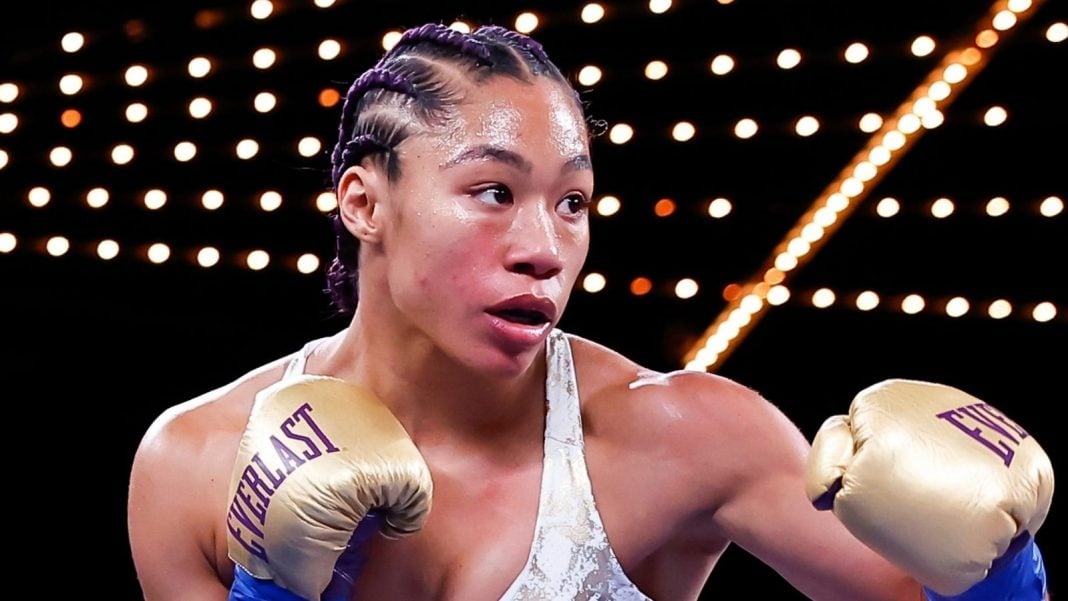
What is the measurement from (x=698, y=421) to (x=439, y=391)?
294 millimetres

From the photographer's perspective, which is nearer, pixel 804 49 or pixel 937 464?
pixel 937 464

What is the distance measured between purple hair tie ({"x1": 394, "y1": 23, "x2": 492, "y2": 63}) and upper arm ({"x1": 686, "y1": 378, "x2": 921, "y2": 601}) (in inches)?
17.8

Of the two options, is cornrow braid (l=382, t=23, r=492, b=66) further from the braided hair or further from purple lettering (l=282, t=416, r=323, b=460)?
purple lettering (l=282, t=416, r=323, b=460)


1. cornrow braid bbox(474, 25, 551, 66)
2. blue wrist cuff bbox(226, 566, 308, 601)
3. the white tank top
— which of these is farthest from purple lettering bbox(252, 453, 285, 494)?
cornrow braid bbox(474, 25, 551, 66)

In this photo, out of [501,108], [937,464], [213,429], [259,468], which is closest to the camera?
[937,464]

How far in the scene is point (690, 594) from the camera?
6.30ft

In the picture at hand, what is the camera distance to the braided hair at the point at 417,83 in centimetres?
176

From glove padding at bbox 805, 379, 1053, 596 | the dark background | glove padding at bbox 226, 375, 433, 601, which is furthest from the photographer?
the dark background

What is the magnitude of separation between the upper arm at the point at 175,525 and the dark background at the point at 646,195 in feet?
2.50

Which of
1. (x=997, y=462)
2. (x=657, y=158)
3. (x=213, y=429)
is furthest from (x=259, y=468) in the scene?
(x=657, y=158)

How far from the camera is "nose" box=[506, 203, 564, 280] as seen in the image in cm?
168

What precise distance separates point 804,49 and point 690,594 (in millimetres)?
902

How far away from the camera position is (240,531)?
63.8 inches

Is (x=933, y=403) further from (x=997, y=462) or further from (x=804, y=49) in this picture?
(x=804, y=49)
